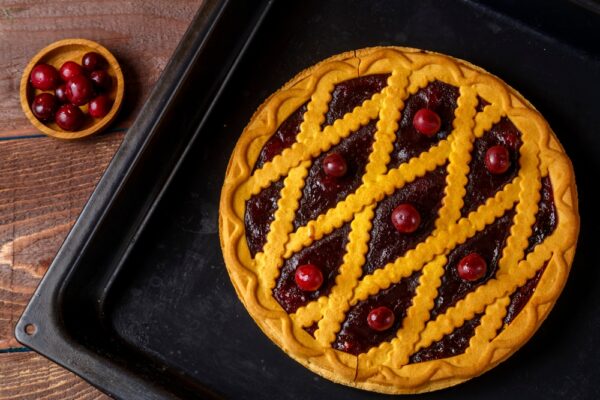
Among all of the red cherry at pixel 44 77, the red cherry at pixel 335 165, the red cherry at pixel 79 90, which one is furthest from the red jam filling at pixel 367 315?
the red cherry at pixel 44 77

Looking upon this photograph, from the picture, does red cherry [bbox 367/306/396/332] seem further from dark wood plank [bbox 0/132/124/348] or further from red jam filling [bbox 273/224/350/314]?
dark wood plank [bbox 0/132/124/348]

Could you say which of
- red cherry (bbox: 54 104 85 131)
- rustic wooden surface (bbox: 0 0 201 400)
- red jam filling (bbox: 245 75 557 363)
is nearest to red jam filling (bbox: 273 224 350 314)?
red jam filling (bbox: 245 75 557 363)

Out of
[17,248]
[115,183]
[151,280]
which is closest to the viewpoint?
[115,183]

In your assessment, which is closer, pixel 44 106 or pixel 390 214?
pixel 390 214

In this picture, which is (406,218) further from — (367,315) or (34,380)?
(34,380)

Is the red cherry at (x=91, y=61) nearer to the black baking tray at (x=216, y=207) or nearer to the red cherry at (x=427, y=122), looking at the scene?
the black baking tray at (x=216, y=207)

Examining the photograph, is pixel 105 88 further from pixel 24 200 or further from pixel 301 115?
pixel 301 115

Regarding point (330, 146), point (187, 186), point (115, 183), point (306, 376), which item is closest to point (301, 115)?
point (330, 146)

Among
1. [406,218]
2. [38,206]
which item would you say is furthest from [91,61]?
[406,218]
